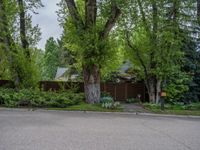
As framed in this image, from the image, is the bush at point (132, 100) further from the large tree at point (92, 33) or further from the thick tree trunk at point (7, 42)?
the thick tree trunk at point (7, 42)

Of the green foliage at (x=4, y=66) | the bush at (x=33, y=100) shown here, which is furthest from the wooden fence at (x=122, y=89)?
the bush at (x=33, y=100)

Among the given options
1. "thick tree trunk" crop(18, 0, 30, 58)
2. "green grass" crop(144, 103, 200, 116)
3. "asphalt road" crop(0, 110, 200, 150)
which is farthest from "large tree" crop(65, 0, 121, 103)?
"asphalt road" crop(0, 110, 200, 150)

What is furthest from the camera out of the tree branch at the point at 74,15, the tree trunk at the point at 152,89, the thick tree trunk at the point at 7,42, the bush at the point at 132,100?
the bush at the point at 132,100

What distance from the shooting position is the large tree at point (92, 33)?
62.1ft

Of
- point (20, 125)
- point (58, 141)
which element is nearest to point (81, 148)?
point (58, 141)

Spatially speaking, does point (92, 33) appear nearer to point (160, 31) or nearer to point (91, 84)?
point (91, 84)

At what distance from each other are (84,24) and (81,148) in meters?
12.9

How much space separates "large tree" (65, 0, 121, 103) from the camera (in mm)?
18922

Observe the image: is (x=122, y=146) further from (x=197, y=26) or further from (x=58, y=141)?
(x=197, y=26)

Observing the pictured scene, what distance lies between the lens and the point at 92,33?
1898 cm

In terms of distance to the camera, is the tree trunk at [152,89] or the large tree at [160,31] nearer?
the large tree at [160,31]

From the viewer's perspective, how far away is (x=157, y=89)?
22.4m

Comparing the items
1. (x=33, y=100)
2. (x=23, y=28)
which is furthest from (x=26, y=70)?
(x=33, y=100)

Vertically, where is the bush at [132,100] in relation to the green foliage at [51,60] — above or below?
below
